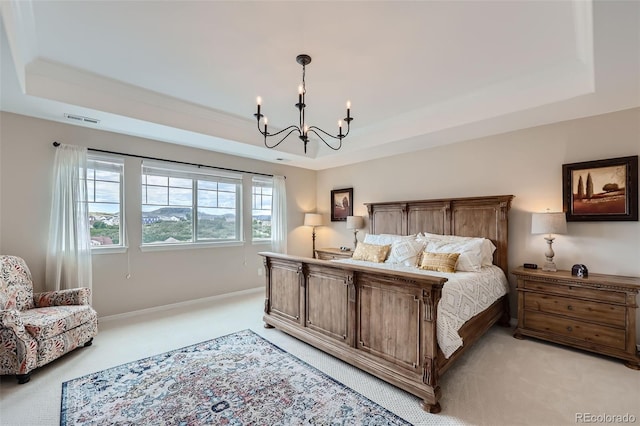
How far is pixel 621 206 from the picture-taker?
3096 mm

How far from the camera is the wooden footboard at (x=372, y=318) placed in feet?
7.18

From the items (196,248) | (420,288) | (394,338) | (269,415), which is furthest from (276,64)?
(196,248)

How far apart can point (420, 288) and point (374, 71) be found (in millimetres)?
2152

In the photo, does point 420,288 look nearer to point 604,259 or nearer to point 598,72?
point 598,72

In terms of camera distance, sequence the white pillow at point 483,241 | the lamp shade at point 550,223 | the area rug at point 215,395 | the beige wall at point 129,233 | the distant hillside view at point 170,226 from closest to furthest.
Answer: the area rug at point 215,395 < the lamp shade at point 550,223 < the beige wall at point 129,233 < the white pillow at point 483,241 < the distant hillside view at point 170,226

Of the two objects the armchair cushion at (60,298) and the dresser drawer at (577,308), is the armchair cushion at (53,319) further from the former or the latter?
the dresser drawer at (577,308)

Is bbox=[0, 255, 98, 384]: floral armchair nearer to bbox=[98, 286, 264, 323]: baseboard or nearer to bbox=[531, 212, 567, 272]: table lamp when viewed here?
bbox=[98, 286, 264, 323]: baseboard

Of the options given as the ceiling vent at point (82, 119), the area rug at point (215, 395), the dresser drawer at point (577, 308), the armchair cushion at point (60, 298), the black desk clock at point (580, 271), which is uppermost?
the ceiling vent at point (82, 119)

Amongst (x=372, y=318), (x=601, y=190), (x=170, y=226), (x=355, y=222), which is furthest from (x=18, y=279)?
(x=601, y=190)

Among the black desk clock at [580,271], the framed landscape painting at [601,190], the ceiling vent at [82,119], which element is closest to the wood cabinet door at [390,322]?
the black desk clock at [580,271]

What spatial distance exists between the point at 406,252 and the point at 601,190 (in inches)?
87.3

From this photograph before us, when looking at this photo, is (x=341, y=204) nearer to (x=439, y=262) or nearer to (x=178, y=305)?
(x=439, y=262)

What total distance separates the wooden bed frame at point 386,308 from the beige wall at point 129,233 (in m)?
1.71

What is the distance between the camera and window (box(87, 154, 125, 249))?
12.6 feet
